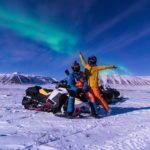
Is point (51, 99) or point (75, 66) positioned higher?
point (75, 66)

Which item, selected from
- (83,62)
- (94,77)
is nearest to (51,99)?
(94,77)

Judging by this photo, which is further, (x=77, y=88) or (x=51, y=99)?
(x=51, y=99)

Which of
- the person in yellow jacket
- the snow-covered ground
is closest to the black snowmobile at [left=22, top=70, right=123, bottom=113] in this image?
the person in yellow jacket

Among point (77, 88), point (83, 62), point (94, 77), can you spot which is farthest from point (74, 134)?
point (83, 62)

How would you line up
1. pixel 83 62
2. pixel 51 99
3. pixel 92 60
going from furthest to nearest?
1. pixel 83 62
2. pixel 92 60
3. pixel 51 99

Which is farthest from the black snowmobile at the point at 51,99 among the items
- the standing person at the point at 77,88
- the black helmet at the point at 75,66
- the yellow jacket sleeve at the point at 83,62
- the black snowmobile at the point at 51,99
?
the yellow jacket sleeve at the point at 83,62

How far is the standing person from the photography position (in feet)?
28.2

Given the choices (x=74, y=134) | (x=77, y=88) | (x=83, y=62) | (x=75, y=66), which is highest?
(x=83, y=62)

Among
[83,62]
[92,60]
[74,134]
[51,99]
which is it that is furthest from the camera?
[83,62]

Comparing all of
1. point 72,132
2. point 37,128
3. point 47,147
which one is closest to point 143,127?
point 72,132

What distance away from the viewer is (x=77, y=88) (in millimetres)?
8812

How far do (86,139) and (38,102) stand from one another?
463cm

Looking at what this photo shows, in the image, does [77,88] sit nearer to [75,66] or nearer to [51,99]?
[75,66]

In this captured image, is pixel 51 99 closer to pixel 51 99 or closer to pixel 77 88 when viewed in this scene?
pixel 51 99
